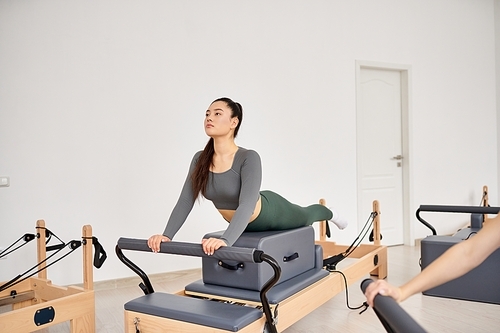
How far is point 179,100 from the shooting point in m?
4.10

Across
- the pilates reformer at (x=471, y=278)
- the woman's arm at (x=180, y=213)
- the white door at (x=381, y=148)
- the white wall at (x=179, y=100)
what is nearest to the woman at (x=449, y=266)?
the woman's arm at (x=180, y=213)

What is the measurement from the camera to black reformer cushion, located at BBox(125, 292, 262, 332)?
6.07ft

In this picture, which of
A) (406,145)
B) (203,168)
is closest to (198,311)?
(203,168)

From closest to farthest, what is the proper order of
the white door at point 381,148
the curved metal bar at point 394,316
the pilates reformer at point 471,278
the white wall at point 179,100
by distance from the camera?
the curved metal bar at point 394,316 → the pilates reformer at point 471,278 → the white wall at point 179,100 → the white door at point 381,148

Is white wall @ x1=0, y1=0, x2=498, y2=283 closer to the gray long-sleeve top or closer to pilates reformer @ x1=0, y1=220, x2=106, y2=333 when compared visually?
pilates reformer @ x1=0, y1=220, x2=106, y2=333

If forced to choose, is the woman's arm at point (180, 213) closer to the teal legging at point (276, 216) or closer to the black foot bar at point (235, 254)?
the black foot bar at point (235, 254)

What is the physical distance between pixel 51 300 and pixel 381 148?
385 centimetres

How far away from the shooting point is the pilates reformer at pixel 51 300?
215 centimetres

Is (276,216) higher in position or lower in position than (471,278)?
higher

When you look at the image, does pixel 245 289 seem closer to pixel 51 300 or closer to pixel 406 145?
pixel 51 300

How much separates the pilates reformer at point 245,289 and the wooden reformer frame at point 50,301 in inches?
12.1

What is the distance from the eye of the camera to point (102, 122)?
3783mm

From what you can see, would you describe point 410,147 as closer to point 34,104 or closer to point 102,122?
point 102,122

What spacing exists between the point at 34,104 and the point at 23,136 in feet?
0.82
